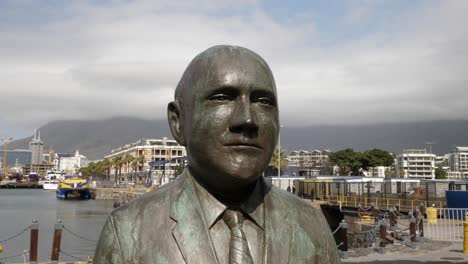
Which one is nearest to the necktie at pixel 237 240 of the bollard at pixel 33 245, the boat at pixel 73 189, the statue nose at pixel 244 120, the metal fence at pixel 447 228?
the statue nose at pixel 244 120

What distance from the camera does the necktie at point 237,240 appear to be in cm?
225

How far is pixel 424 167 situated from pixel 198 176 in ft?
640

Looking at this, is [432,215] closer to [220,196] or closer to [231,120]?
[220,196]

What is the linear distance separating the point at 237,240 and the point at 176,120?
814 mm

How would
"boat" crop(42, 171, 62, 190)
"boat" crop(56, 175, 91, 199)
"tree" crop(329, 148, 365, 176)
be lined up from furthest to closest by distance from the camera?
"boat" crop(42, 171, 62, 190) < "tree" crop(329, 148, 365, 176) < "boat" crop(56, 175, 91, 199)

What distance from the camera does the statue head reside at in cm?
226

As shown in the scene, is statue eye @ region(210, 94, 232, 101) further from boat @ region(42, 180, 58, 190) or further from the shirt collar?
boat @ region(42, 180, 58, 190)

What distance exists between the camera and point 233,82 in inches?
89.9

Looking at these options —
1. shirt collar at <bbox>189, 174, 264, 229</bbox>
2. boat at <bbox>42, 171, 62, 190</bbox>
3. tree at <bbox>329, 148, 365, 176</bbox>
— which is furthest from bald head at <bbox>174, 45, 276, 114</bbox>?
boat at <bbox>42, 171, 62, 190</bbox>

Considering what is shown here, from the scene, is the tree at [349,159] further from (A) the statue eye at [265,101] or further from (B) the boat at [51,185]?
(B) the boat at [51,185]

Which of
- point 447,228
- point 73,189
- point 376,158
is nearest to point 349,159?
point 376,158

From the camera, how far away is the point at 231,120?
225 centimetres

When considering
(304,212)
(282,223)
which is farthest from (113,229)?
(304,212)

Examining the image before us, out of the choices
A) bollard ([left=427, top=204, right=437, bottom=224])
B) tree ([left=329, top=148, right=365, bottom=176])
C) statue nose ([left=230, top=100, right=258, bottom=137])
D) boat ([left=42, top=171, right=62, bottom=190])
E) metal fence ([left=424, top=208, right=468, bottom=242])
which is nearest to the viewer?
statue nose ([left=230, top=100, right=258, bottom=137])
